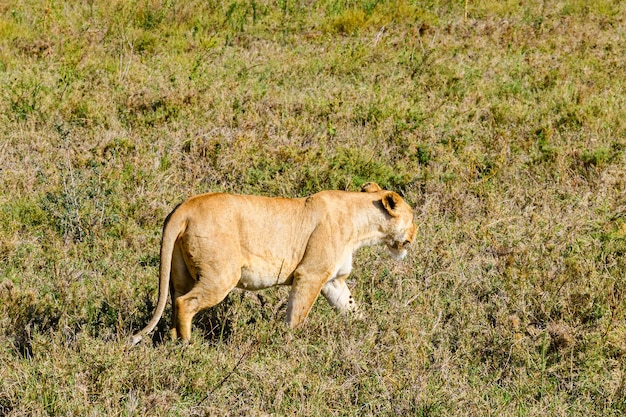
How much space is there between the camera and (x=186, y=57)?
37.1ft

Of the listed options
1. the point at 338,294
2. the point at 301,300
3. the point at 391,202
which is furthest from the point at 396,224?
the point at 301,300

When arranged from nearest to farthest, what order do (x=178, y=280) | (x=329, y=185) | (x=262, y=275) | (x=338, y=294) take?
(x=178, y=280)
(x=262, y=275)
(x=338, y=294)
(x=329, y=185)

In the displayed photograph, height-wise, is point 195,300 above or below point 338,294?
above

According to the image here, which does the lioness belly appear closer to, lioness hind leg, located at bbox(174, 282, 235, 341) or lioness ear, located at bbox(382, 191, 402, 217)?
lioness hind leg, located at bbox(174, 282, 235, 341)

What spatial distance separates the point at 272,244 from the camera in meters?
6.25

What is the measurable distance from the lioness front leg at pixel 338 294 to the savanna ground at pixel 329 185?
0.38 feet

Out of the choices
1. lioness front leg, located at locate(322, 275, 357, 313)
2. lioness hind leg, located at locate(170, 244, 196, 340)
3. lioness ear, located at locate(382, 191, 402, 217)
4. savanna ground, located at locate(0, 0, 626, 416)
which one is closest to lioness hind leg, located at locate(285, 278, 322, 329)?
savanna ground, located at locate(0, 0, 626, 416)

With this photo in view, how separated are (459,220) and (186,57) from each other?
4523 millimetres

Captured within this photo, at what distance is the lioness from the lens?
5816mm

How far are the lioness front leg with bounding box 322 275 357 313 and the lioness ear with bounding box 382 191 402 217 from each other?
24.0 inches

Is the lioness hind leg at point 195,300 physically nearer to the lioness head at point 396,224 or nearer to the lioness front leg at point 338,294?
the lioness front leg at point 338,294

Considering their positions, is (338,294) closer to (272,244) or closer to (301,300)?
(301,300)

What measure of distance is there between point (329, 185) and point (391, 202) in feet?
7.68

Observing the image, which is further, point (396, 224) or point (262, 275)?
point (396, 224)
